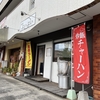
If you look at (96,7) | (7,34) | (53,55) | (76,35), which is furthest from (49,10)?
(7,34)

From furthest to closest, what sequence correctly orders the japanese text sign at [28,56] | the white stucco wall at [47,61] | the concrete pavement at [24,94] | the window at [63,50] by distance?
the japanese text sign at [28,56], the white stucco wall at [47,61], the window at [63,50], the concrete pavement at [24,94]

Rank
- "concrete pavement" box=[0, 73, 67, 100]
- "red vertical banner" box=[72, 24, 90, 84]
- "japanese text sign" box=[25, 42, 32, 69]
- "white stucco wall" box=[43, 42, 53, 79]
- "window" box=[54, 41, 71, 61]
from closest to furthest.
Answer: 1. "red vertical banner" box=[72, 24, 90, 84]
2. "concrete pavement" box=[0, 73, 67, 100]
3. "window" box=[54, 41, 71, 61]
4. "white stucco wall" box=[43, 42, 53, 79]
5. "japanese text sign" box=[25, 42, 32, 69]

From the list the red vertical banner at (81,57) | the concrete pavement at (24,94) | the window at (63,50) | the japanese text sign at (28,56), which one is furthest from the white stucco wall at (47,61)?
the red vertical banner at (81,57)

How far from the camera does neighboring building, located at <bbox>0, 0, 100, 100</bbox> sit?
3.78 meters

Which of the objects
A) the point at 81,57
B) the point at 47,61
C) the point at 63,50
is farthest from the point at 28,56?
the point at 81,57

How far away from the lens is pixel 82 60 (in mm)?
3723

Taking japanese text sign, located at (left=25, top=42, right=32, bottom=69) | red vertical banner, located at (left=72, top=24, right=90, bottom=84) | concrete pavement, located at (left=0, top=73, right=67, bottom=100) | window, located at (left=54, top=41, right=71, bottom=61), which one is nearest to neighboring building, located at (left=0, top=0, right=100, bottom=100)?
window, located at (left=54, top=41, right=71, bottom=61)

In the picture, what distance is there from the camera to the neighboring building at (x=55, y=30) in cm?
378

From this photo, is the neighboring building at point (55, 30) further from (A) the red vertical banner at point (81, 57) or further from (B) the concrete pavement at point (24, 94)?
(B) the concrete pavement at point (24, 94)

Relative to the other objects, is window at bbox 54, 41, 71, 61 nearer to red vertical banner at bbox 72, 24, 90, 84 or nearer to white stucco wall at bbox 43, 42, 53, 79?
white stucco wall at bbox 43, 42, 53, 79

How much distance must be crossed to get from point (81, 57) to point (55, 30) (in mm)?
2837

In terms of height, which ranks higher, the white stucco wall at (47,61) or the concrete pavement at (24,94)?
the white stucco wall at (47,61)

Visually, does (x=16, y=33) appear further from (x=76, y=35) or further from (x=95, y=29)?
(x=95, y=29)

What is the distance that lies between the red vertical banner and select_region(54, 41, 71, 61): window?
5.64 feet
